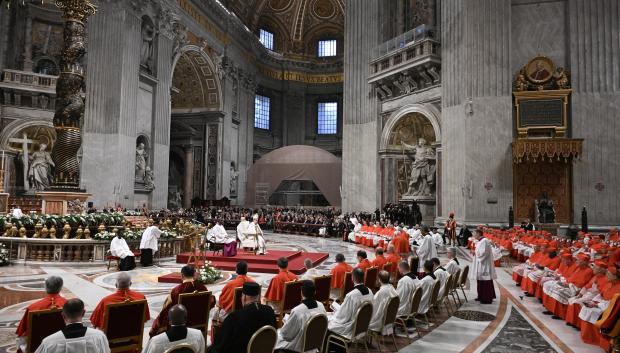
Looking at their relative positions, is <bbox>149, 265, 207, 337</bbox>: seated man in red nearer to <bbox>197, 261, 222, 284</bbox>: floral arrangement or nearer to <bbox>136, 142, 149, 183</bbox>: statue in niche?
<bbox>197, 261, 222, 284</bbox>: floral arrangement

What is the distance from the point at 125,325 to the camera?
428 cm

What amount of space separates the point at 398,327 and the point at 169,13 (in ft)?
78.2

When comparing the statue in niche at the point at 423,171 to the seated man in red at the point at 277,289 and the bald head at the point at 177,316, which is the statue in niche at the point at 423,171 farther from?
the bald head at the point at 177,316

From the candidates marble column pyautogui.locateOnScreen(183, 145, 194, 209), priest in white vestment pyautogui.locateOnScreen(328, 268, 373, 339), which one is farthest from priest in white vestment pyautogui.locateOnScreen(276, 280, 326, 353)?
marble column pyautogui.locateOnScreen(183, 145, 194, 209)

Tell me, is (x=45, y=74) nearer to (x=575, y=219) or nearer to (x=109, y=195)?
(x=109, y=195)

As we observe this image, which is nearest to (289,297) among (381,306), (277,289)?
(277,289)

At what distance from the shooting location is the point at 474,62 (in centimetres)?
1895

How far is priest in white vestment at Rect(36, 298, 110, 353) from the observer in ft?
9.82

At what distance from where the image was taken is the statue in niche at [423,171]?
22469 millimetres

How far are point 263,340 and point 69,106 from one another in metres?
13.1

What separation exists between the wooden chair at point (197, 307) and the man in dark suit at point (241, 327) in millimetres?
1269

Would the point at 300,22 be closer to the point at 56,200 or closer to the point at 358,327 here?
the point at 56,200

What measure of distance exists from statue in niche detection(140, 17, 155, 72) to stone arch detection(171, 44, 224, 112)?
5072 mm

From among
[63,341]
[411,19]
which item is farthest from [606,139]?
[63,341]
